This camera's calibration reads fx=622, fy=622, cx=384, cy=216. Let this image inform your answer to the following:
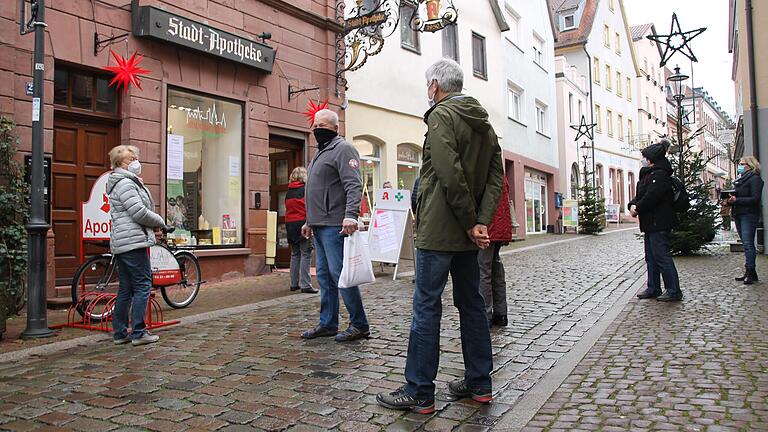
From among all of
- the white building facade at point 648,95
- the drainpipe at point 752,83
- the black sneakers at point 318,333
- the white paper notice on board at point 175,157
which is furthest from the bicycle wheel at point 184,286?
the white building facade at point 648,95

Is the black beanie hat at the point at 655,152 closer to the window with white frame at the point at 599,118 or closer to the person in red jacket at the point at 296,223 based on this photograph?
the person in red jacket at the point at 296,223

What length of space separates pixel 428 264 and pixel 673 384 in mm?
1807

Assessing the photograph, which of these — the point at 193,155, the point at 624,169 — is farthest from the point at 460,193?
the point at 624,169

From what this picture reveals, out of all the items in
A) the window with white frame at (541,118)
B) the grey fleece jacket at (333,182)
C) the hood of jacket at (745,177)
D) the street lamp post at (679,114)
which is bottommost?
the grey fleece jacket at (333,182)

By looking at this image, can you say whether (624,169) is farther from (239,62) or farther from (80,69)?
(80,69)

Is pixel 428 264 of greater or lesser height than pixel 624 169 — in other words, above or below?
below

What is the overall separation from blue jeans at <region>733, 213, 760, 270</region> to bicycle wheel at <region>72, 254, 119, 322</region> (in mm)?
8022

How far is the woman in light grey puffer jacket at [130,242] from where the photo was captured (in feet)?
18.1

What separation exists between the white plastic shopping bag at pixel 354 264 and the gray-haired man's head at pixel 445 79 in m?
1.75

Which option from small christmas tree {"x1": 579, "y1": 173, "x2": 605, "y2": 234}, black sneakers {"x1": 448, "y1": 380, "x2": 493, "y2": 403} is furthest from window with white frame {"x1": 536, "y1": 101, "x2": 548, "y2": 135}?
black sneakers {"x1": 448, "y1": 380, "x2": 493, "y2": 403}

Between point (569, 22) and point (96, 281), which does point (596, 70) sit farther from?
point (96, 281)

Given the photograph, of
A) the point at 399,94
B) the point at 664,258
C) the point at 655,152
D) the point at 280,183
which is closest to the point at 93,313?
the point at 280,183

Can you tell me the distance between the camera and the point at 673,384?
13.0 feet

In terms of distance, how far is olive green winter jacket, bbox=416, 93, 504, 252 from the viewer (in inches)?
136
